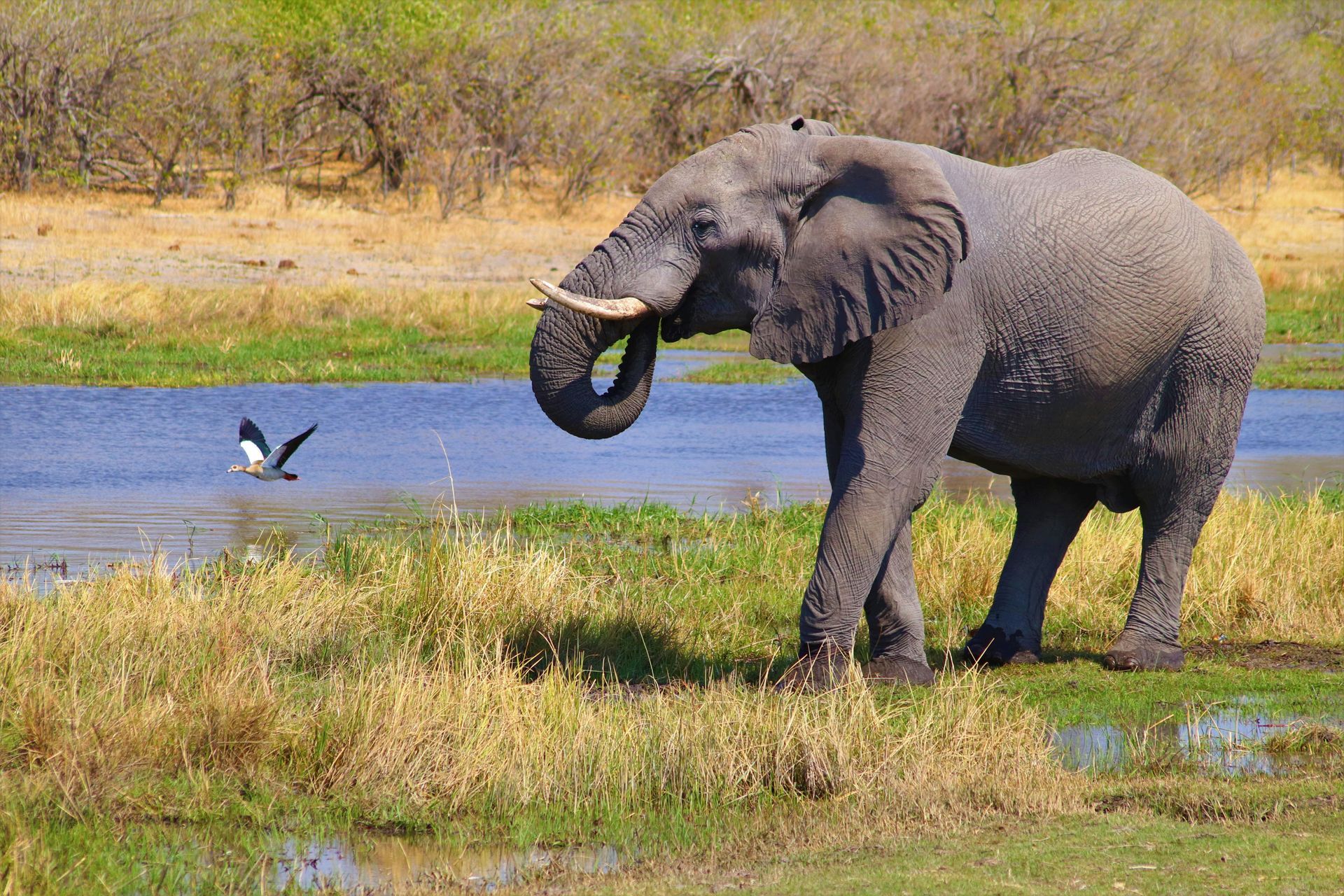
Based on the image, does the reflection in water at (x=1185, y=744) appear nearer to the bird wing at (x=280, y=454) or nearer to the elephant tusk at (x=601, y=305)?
the elephant tusk at (x=601, y=305)

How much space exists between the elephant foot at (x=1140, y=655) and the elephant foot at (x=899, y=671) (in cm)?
110

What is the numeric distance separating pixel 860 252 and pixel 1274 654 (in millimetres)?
3261

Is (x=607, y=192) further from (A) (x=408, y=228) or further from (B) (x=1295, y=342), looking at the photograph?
(B) (x=1295, y=342)

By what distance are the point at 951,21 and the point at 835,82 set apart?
3.63 m

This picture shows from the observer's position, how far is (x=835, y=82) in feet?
137

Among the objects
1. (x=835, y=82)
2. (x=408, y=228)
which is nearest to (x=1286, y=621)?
(x=408, y=228)

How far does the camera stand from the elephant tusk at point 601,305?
595 centimetres

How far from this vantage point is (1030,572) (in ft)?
25.5

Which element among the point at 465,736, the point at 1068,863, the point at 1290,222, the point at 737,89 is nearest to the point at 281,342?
the point at 465,736

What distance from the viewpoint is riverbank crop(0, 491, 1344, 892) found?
5.23m

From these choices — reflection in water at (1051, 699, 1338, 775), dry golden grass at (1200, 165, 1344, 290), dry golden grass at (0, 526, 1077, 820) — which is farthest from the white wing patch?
dry golden grass at (1200, 165, 1344, 290)

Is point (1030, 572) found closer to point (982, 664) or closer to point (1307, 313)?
point (982, 664)

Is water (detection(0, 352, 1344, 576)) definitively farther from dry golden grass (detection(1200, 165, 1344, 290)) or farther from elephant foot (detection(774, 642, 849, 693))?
dry golden grass (detection(1200, 165, 1344, 290))

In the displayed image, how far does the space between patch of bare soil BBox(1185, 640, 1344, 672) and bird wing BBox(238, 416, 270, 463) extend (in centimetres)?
615
